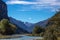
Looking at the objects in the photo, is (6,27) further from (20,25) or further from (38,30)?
(38,30)

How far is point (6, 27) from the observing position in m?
8.66

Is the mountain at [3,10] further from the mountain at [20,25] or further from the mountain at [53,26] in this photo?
the mountain at [53,26]

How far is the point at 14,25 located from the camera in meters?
8.62

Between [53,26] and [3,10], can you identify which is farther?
[3,10]

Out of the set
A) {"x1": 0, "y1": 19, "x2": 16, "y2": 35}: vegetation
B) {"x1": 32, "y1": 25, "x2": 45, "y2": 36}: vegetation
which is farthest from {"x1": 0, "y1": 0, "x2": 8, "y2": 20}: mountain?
{"x1": 32, "y1": 25, "x2": 45, "y2": 36}: vegetation

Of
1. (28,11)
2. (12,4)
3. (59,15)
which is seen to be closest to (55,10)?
(59,15)

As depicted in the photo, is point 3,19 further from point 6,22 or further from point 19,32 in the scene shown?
point 19,32

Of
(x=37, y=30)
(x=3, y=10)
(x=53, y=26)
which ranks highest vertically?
(x=3, y=10)

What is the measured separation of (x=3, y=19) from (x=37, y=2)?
4.21ft

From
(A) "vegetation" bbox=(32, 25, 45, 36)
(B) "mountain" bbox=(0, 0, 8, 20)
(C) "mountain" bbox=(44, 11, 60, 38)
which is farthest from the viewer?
(B) "mountain" bbox=(0, 0, 8, 20)

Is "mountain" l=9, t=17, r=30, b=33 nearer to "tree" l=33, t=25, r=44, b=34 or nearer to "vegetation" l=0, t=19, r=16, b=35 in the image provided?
"vegetation" l=0, t=19, r=16, b=35

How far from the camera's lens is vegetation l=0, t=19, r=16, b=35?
8.58 m

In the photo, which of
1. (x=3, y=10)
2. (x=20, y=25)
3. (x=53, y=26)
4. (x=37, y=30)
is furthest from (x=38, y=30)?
(x=3, y=10)

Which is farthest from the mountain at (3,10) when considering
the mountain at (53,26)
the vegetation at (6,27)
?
the mountain at (53,26)
